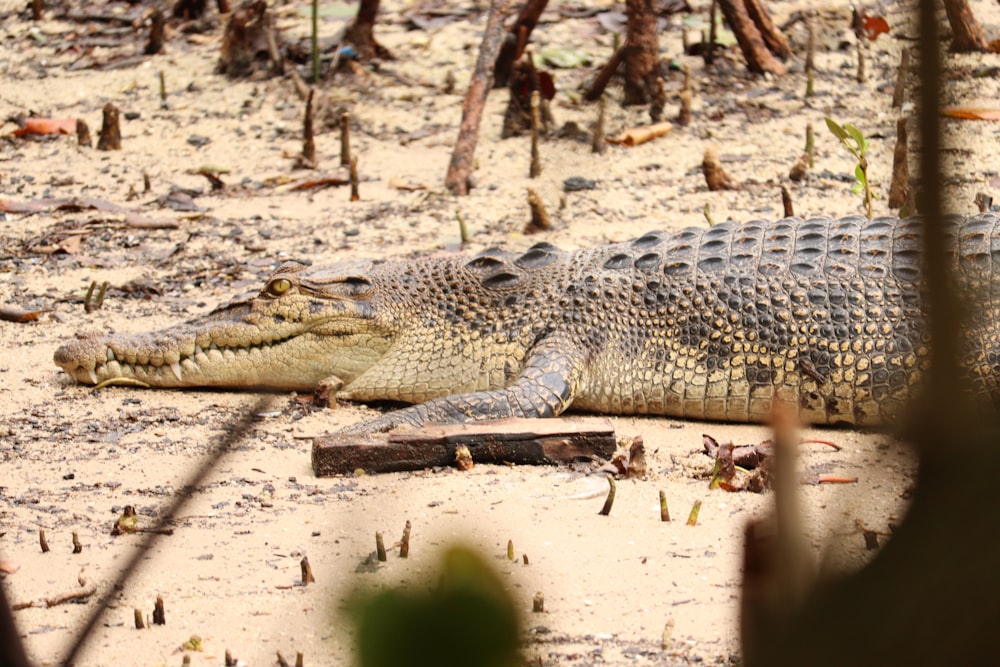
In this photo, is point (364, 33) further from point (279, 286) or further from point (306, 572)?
point (306, 572)

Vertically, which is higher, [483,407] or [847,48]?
[847,48]

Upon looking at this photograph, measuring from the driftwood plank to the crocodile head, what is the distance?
1079 millimetres

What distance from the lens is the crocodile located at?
16.2ft

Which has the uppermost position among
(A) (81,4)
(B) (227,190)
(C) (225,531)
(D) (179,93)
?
(A) (81,4)

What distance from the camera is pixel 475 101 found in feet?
27.0

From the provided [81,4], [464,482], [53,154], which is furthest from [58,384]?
[81,4]

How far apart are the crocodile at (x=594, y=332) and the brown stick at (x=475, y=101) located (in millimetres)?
2582

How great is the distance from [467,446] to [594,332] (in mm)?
1076

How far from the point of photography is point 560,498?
4129 mm

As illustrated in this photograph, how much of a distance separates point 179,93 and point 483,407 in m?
7.36

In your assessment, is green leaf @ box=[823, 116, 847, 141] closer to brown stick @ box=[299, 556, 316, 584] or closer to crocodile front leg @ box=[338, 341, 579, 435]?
crocodile front leg @ box=[338, 341, 579, 435]

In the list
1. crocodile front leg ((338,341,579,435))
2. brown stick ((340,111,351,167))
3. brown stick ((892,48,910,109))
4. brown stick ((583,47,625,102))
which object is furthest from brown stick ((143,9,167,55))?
brown stick ((892,48,910,109))

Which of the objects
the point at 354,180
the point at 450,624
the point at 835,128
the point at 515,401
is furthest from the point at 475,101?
the point at 450,624

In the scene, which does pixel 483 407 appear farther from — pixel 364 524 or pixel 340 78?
pixel 340 78
